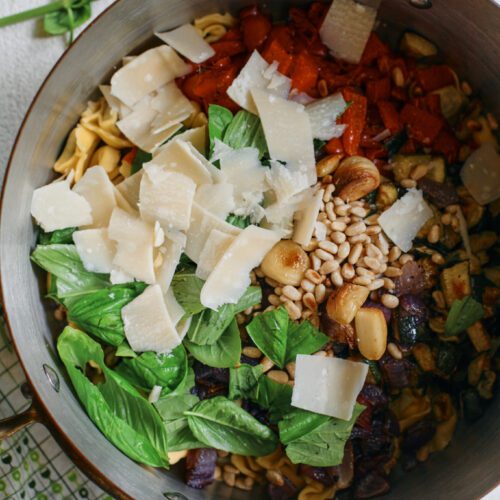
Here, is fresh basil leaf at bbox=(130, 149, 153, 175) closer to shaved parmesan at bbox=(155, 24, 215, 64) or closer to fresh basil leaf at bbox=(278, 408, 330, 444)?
shaved parmesan at bbox=(155, 24, 215, 64)

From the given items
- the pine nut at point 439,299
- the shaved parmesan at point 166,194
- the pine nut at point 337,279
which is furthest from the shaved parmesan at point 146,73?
the pine nut at point 439,299

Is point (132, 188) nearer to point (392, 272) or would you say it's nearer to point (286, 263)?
point (286, 263)

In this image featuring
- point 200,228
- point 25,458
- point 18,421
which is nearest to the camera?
point 18,421

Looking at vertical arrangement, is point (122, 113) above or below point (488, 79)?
below

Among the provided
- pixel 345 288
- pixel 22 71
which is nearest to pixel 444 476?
pixel 345 288

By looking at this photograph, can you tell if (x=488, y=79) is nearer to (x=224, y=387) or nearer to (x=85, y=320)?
(x=224, y=387)

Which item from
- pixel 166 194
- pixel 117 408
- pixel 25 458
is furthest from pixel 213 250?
pixel 25 458
